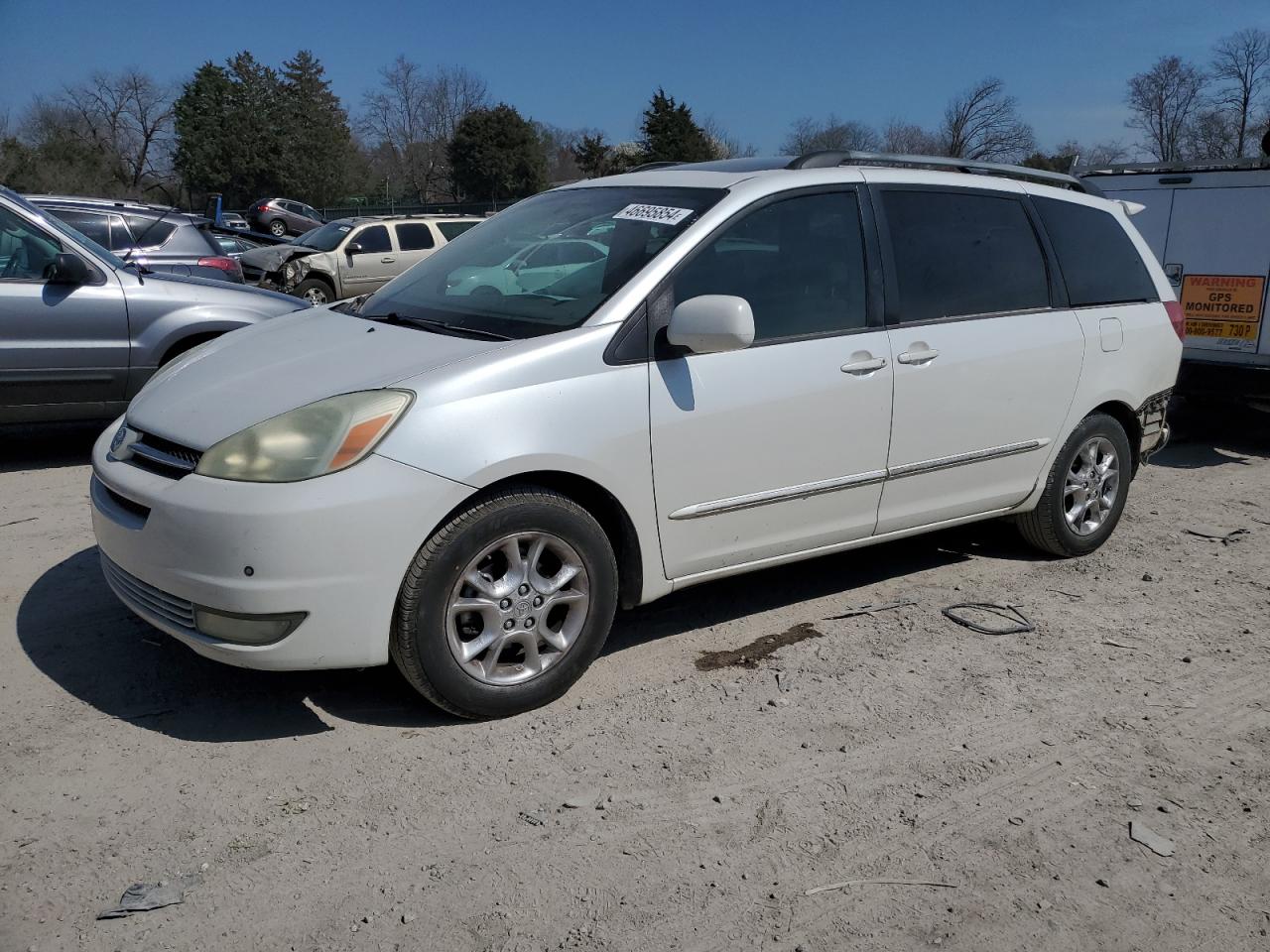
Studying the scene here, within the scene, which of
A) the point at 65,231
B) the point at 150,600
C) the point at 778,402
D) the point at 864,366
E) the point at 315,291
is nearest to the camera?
the point at 150,600

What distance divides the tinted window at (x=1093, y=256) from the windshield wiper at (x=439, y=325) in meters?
2.82

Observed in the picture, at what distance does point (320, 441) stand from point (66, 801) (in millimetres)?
1234

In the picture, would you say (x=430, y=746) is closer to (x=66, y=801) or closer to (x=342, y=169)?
(x=66, y=801)

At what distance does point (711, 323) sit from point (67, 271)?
4.85m

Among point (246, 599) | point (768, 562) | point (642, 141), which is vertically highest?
point (642, 141)

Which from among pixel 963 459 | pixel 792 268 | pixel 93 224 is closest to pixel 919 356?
pixel 963 459

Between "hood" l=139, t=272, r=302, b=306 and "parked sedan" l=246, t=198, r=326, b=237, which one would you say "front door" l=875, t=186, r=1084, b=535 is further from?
"parked sedan" l=246, t=198, r=326, b=237

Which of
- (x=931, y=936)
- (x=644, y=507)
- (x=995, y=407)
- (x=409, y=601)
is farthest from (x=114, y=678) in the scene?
(x=995, y=407)

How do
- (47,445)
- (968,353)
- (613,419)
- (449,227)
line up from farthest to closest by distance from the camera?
(449,227) → (47,445) → (968,353) → (613,419)

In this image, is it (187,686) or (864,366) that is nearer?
(187,686)

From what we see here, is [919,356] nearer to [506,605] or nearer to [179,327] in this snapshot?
[506,605]

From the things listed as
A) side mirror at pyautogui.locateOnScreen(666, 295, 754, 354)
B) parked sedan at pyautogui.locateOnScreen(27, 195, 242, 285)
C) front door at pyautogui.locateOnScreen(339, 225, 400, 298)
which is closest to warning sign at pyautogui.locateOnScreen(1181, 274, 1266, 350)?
side mirror at pyautogui.locateOnScreen(666, 295, 754, 354)

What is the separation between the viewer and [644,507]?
3.69 metres

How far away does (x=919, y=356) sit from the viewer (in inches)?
170
